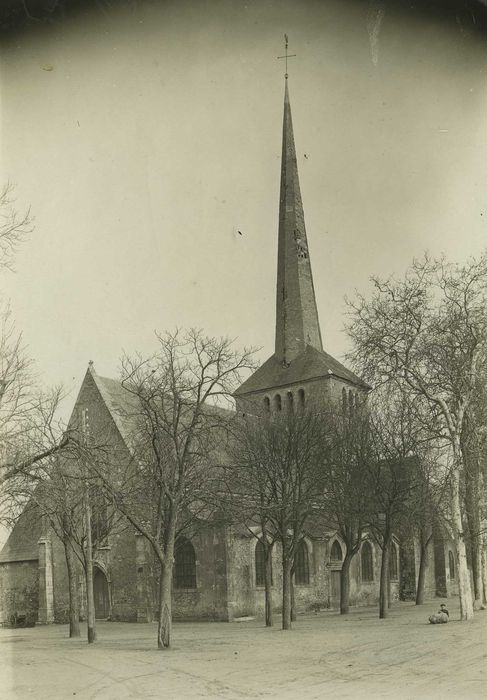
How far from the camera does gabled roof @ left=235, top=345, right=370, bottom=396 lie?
141 feet

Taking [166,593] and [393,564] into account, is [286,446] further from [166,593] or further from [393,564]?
[393,564]

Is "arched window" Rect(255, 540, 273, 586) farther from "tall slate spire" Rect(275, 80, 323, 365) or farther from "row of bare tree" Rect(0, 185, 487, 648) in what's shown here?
"tall slate spire" Rect(275, 80, 323, 365)

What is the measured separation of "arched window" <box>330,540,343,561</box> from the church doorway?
784mm

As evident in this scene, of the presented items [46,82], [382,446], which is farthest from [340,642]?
[46,82]

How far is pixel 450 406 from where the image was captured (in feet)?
79.1

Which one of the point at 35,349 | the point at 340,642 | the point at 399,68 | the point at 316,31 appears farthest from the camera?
the point at 340,642

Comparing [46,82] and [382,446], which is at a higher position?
[46,82]

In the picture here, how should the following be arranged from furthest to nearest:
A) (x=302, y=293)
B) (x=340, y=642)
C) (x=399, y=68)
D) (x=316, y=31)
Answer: (x=302, y=293) < (x=340, y=642) < (x=399, y=68) < (x=316, y=31)

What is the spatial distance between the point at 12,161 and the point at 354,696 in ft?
33.6

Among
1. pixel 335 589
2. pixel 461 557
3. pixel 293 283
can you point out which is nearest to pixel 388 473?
pixel 461 557

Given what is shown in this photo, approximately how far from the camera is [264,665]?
15.2 m

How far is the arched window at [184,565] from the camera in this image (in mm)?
33719

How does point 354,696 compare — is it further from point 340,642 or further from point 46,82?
point 46,82

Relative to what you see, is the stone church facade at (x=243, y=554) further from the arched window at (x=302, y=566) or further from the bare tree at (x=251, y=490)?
the bare tree at (x=251, y=490)
